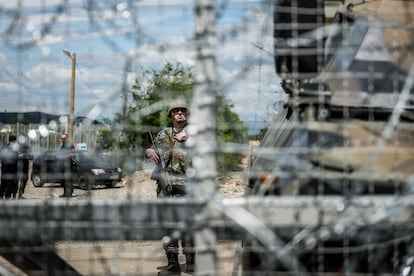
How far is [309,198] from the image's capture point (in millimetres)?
2783

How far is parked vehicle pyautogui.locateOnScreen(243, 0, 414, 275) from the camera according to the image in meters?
2.82

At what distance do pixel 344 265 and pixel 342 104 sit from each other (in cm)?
86

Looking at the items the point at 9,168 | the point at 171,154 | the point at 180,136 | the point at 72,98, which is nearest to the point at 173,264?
the point at 171,154

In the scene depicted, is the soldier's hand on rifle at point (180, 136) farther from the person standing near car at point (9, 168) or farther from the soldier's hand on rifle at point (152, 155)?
the person standing near car at point (9, 168)

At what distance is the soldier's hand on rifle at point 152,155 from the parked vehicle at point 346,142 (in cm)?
214

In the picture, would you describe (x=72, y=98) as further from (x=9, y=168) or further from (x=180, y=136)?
(x=9, y=168)

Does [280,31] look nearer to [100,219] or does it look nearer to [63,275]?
[100,219]

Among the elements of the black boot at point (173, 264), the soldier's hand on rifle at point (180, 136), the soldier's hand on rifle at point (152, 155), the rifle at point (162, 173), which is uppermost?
the soldier's hand on rifle at point (180, 136)

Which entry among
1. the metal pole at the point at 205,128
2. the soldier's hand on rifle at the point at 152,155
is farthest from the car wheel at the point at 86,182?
the soldier's hand on rifle at the point at 152,155

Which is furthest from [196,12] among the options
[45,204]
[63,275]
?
[63,275]

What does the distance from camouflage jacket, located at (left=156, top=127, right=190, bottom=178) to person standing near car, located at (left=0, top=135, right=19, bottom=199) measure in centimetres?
136

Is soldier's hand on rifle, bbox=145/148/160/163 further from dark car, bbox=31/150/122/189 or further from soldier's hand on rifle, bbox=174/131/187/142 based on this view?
dark car, bbox=31/150/122/189

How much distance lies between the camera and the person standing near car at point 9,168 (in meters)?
3.87

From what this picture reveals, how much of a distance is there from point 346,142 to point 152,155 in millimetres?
2839
